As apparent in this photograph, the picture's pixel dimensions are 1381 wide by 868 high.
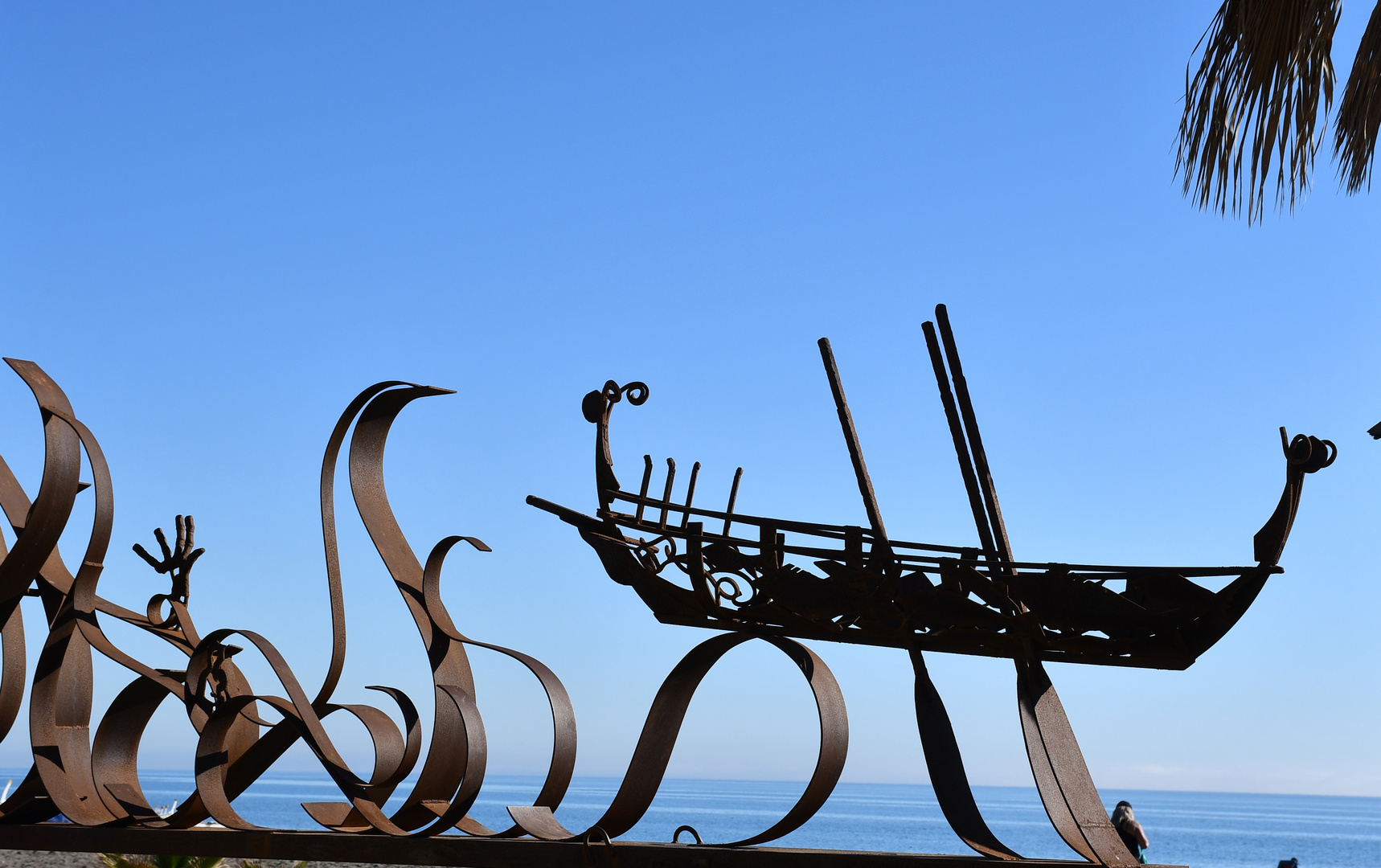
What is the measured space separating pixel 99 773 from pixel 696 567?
282cm

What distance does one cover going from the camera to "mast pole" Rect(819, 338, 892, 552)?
4758 millimetres

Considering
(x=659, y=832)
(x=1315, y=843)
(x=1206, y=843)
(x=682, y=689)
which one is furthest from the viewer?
(x=1315, y=843)

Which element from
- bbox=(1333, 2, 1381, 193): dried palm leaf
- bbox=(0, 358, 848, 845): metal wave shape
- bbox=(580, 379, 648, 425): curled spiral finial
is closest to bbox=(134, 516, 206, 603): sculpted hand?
bbox=(0, 358, 848, 845): metal wave shape

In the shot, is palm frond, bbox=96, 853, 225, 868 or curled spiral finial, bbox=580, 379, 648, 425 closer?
curled spiral finial, bbox=580, 379, 648, 425

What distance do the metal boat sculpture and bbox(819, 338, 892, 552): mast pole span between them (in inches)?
3.2

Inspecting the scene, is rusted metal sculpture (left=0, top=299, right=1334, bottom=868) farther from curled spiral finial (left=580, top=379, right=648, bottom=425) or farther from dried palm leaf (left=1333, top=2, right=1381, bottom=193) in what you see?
dried palm leaf (left=1333, top=2, right=1381, bottom=193)

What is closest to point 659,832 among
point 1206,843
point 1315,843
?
point 1206,843

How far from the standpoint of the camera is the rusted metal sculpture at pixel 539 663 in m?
4.23

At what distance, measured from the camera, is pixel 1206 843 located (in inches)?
3059

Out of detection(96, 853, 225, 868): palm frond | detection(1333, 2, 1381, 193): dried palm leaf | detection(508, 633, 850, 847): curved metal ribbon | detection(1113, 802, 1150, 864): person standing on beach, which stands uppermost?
detection(1333, 2, 1381, 193): dried palm leaf

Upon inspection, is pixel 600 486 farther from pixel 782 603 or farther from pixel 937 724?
pixel 937 724

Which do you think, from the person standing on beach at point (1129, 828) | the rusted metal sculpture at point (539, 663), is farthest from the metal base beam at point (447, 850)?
the person standing on beach at point (1129, 828)

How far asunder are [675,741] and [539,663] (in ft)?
2.24

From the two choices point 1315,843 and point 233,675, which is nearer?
point 233,675
